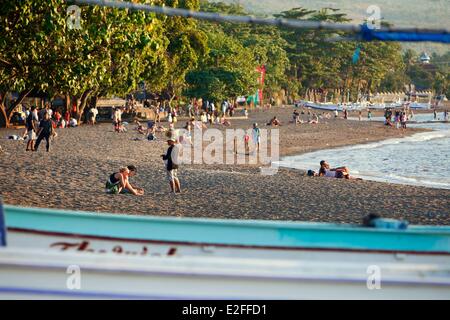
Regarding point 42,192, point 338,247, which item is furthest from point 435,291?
point 42,192

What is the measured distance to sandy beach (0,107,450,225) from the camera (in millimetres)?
17516

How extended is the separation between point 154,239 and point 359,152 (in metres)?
36.0

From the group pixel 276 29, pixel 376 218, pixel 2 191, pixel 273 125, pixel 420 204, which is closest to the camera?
pixel 376 218

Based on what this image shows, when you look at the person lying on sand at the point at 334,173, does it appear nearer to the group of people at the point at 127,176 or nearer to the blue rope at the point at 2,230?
the group of people at the point at 127,176

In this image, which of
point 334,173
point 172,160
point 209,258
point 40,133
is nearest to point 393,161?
point 334,173

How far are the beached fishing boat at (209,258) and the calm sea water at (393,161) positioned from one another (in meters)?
18.5

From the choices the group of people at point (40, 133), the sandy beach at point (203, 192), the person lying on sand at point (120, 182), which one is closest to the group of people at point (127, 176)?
the person lying on sand at point (120, 182)

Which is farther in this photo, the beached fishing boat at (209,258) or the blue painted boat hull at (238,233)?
the blue painted boat hull at (238,233)

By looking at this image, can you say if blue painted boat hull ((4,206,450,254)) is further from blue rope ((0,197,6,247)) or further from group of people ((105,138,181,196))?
group of people ((105,138,181,196))

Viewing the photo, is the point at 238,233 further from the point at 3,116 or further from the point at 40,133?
the point at 3,116

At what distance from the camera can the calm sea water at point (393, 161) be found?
30.3 meters

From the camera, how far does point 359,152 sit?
43.8 meters

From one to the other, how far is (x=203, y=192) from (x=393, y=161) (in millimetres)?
19975

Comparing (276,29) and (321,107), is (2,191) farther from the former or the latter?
(276,29)
